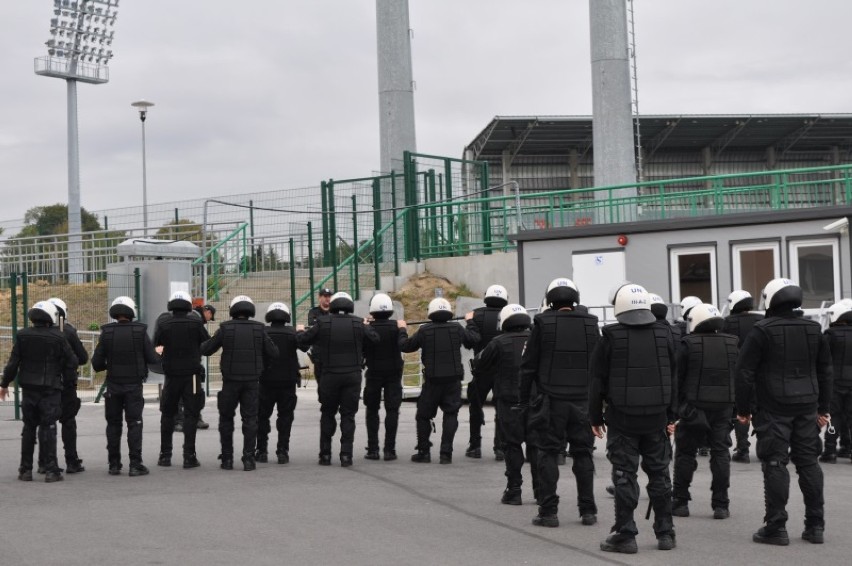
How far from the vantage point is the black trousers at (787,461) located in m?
8.42

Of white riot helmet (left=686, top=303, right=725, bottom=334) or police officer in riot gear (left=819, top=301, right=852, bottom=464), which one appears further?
police officer in riot gear (left=819, top=301, right=852, bottom=464)

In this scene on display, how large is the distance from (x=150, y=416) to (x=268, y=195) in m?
8.84

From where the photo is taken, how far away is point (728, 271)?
20297 mm

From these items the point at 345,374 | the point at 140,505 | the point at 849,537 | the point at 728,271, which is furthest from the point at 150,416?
the point at 849,537

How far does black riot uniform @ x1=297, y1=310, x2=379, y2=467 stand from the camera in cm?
1306

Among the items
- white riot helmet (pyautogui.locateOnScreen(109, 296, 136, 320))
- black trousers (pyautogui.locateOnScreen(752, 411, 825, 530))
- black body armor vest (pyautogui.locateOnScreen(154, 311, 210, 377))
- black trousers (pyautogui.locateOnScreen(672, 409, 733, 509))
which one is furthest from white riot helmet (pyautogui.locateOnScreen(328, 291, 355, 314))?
black trousers (pyautogui.locateOnScreen(752, 411, 825, 530))

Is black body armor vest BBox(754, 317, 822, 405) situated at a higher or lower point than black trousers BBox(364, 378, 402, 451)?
higher

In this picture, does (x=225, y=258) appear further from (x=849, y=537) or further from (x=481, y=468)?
(x=849, y=537)

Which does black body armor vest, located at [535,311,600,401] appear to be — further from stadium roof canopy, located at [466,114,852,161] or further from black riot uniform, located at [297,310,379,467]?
stadium roof canopy, located at [466,114,852,161]

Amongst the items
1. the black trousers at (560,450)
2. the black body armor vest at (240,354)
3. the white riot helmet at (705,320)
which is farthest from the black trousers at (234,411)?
the white riot helmet at (705,320)

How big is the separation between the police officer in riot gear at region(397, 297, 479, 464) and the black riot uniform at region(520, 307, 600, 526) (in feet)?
12.6

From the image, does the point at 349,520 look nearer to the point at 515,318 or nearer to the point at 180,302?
the point at 515,318

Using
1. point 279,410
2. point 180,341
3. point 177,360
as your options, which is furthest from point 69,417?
point 279,410

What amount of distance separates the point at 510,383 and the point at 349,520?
7.35 feet
